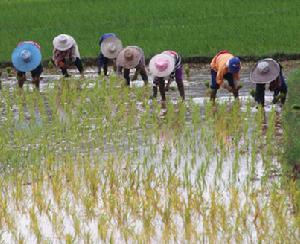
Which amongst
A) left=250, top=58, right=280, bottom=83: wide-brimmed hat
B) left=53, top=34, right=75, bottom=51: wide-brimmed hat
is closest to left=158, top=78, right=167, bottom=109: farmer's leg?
left=250, top=58, right=280, bottom=83: wide-brimmed hat

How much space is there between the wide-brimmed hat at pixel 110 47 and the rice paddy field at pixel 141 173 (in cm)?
134

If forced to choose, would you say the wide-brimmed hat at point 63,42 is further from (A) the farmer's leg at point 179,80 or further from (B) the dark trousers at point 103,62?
(A) the farmer's leg at point 179,80

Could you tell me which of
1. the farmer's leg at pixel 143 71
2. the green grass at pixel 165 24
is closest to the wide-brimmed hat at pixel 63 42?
the farmer's leg at pixel 143 71

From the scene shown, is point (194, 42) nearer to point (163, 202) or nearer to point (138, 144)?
point (138, 144)

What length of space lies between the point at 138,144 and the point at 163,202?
6.42 feet

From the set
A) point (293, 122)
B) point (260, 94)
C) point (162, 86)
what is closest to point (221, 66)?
point (260, 94)

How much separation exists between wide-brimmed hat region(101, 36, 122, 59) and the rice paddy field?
1.34 meters

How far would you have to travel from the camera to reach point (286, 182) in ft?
21.0

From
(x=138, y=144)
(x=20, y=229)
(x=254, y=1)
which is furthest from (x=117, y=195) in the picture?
(x=254, y=1)

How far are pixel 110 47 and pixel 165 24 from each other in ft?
14.1

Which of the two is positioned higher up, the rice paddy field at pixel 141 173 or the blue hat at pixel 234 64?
the blue hat at pixel 234 64

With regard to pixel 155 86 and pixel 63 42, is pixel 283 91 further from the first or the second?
pixel 63 42

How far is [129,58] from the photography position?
425 inches

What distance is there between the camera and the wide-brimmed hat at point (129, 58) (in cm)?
1080
